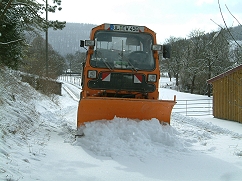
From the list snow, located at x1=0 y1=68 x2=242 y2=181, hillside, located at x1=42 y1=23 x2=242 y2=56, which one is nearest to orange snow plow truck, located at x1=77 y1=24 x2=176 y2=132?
snow, located at x1=0 y1=68 x2=242 y2=181

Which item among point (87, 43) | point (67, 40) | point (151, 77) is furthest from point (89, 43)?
point (67, 40)

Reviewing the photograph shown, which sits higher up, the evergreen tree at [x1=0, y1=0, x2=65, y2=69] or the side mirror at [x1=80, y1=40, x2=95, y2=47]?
the evergreen tree at [x1=0, y1=0, x2=65, y2=69]

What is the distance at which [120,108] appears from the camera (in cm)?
626

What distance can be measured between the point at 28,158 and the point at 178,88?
4397 cm

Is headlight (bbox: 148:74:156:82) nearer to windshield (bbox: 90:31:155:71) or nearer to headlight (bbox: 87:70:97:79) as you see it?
windshield (bbox: 90:31:155:71)

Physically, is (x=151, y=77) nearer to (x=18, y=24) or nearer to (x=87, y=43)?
(x=87, y=43)

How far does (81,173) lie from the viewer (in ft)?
13.3

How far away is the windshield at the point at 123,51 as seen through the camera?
275 inches

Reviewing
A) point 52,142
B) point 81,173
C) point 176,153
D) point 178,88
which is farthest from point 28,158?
point 178,88

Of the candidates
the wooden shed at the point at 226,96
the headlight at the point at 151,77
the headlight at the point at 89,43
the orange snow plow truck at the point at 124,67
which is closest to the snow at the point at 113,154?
the orange snow plow truck at the point at 124,67

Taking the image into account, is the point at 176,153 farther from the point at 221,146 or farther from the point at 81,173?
the point at 81,173

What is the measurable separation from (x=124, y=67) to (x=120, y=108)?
1173 millimetres

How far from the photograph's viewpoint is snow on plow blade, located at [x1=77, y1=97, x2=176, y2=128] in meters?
6.14

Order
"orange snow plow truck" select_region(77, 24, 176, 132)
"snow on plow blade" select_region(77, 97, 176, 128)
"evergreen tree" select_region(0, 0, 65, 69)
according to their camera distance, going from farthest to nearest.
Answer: "evergreen tree" select_region(0, 0, 65, 69)
"orange snow plow truck" select_region(77, 24, 176, 132)
"snow on plow blade" select_region(77, 97, 176, 128)
